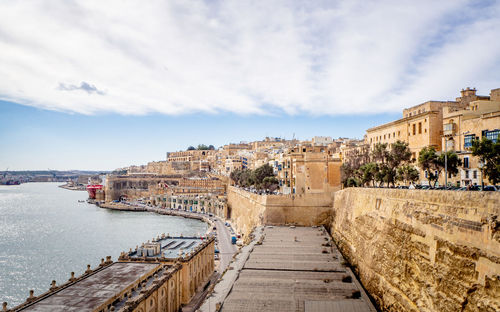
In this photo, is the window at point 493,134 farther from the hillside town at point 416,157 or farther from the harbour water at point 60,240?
the harbour water at point 60,240

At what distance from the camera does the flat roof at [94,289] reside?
39.5ft

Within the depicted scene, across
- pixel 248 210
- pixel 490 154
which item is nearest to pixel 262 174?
pixel 248 210

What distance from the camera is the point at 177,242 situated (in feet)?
75.0

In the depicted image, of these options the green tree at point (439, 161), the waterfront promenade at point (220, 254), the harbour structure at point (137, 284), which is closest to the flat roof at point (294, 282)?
the waterfront promenade at point (220, 254)

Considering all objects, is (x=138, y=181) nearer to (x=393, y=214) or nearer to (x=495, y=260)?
(x=393, y=214)

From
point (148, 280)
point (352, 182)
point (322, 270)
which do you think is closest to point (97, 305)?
point (148, 280)

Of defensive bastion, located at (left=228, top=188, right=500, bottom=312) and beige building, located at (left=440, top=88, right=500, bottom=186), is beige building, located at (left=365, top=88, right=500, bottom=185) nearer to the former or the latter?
beige building, located at (left=440, top=88, right=500, bottom=186)

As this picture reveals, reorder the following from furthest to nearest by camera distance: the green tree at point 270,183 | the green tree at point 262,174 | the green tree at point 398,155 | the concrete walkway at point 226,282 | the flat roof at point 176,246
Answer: the green tree at point 262,174
the green tree at point 270,183
the green tree at point 398,155
the flat roof at point 176,246
the concrete walkway at point 226,282

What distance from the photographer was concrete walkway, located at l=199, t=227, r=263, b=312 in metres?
12.2

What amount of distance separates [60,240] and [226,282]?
1045 inches

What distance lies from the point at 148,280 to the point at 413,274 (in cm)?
1044

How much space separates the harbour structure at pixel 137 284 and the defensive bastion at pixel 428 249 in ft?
25.6

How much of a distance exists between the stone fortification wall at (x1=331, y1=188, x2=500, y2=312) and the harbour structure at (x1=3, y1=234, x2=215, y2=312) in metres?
7.89

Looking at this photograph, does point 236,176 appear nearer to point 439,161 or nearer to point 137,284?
point 439,161
